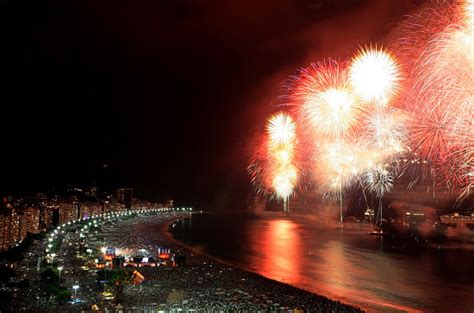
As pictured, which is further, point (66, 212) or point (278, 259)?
point (66, 212)

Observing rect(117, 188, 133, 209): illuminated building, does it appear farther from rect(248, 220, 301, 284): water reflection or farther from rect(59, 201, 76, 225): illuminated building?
rect(248, 220, 301, 284): water reflection

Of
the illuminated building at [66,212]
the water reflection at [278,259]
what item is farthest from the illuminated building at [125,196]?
the water reflection at [278,259]

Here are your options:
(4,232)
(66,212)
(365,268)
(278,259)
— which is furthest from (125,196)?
(365,268)

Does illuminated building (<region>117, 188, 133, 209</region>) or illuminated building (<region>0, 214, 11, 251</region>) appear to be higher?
illuminated building (<region>117, 188, 133, 209</region>)

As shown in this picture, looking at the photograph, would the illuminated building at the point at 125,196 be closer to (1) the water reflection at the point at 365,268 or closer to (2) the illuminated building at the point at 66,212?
(2) the illuminated building at the point at 66,212

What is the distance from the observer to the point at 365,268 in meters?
29.9

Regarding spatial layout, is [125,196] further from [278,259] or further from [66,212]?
[278,259]

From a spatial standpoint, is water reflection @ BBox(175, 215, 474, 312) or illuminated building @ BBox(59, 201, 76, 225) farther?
illuminated building @ BBox(59, 201, 76, 225)

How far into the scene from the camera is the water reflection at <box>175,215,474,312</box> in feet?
68.9

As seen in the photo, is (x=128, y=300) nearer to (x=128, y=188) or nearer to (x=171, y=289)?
(x=171, y=289)

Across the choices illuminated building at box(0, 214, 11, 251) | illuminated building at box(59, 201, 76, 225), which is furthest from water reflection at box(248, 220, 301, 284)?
illuminated building at box(59, 201, 76, 225)

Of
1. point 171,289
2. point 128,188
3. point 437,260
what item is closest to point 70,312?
point 171,289

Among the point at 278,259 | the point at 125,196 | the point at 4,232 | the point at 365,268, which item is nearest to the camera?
the point at 4,232

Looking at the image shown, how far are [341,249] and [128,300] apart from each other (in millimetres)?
27757
